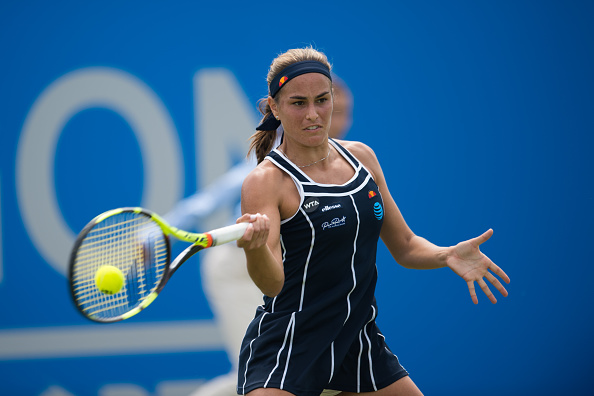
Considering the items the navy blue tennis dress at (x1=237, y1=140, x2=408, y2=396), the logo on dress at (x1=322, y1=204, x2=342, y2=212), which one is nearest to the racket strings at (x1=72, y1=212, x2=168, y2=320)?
the navy blue tennis dress at (x1=237, y1=140, x2=408, y2=396)

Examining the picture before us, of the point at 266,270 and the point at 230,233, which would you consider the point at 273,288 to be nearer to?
the point at 266,270

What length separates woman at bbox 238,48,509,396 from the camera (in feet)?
8.30

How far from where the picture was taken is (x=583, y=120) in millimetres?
5164

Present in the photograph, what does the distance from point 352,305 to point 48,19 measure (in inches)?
137

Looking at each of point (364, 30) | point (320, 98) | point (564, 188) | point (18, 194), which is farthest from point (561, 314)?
point (18, 194)

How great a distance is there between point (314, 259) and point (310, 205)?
0.58 feet

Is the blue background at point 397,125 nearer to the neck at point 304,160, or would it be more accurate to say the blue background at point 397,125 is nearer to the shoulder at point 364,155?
the shoulder at point 364,155

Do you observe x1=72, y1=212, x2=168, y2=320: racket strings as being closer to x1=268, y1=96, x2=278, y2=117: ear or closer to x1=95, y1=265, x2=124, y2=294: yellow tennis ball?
x1=95, y1=265, x2=124, y2=294: yellow tennis ball

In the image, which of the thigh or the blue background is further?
the blue background

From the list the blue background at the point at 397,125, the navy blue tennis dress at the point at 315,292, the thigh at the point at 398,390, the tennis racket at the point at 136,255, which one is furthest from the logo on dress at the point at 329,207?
the blue background at the point at 397,125

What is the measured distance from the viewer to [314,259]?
101 inches

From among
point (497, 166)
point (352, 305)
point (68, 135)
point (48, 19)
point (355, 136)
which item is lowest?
point (352, 305)

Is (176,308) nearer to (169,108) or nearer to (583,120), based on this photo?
(169,108)

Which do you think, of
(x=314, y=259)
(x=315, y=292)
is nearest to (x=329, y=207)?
(x=314, y=259)
